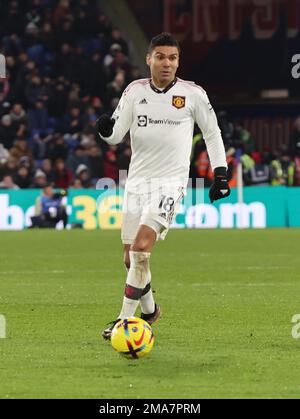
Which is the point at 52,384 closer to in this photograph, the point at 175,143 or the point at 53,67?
the point at 175,143

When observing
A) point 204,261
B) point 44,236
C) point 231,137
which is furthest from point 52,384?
point 231,137

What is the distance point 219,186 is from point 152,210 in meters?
0.56

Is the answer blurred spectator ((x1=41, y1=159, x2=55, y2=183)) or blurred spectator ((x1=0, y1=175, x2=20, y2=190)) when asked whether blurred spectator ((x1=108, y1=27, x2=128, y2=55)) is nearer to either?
blurred spectator ((x1=41, y1=159, x2=55, y2=183))

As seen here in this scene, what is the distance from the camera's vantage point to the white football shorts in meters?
8.91

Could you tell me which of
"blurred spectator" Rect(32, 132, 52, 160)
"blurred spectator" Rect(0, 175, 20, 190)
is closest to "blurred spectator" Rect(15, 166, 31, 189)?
"blurred spectator" Rect(0, 175, 20, 190)

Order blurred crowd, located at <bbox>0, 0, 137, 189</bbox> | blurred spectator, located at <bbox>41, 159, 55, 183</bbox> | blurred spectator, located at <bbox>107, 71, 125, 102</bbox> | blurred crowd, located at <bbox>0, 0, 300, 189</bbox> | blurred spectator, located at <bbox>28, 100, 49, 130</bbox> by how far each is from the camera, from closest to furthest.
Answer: blurred spectator, located at <bbox>41, 159, 55, 183</bbox>
blurred crowd, located at <bbox>0, 0, 300, 189</bbox>
blurred crowd, located at <bbox>0, 0, 137, 189</bbox>
blurred spectator, located at <bbox>28, 100, 49, 130</bbox>
blurred spectator, located at <bbox>107, 71, 125, 102</bbox>

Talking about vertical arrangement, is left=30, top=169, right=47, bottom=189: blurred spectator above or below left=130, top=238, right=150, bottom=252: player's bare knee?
below

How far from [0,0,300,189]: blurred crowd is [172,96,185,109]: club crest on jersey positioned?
1682 cm

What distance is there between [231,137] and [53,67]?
17.4 feet

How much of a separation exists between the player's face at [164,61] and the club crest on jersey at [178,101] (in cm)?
15

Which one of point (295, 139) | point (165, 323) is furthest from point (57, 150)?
point (165, 323)

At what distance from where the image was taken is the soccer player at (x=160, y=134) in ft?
29.9

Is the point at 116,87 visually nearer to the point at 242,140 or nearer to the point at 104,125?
the point at 242,140

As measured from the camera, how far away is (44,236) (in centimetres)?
2303
